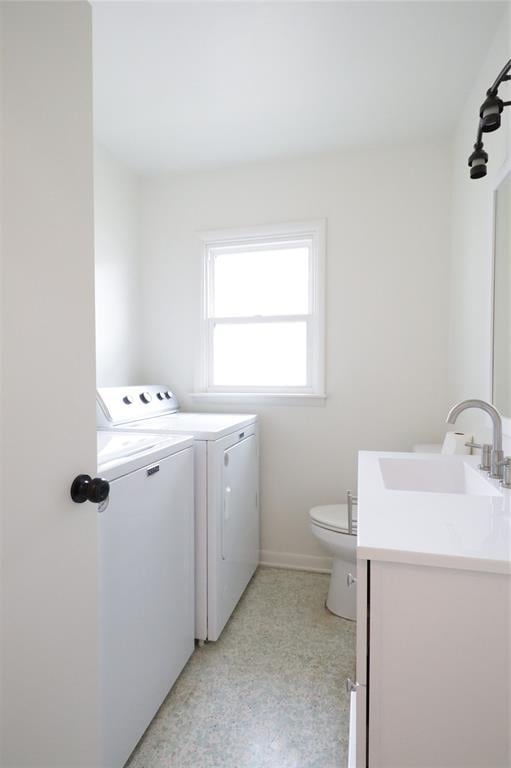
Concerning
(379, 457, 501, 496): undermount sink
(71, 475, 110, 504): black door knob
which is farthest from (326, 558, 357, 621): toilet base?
(71, 475, 110, 504): black door knob

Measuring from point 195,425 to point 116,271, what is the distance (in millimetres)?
1225

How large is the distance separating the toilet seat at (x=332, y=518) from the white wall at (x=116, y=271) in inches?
57.0

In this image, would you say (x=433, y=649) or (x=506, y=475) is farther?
(x=506, y=475)

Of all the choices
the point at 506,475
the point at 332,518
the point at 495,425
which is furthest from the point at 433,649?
the point at 332,518

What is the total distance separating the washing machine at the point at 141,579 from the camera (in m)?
1.14

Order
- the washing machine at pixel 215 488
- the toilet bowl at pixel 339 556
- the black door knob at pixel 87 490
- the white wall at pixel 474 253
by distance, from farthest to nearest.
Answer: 1. the toilet bowl at pixel 339 556
2. the washing machine at pixel 215 488
3. the white wall at pixel 474 253
4. the black door knob at pixel 87 490

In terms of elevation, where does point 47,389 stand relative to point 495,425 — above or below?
above

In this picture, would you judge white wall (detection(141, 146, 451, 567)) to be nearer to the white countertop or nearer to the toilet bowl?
the toilet bowl

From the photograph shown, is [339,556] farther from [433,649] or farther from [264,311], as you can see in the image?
[264,311]

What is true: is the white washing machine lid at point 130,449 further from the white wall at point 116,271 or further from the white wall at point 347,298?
→ the white wall at point 347,298

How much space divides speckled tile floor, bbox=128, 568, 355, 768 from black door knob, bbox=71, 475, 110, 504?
103 cm

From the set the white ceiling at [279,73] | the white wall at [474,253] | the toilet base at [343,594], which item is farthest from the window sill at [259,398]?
the white ceiling at [279,73]

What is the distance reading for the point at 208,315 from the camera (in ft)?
8.96

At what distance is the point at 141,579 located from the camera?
1.30m
